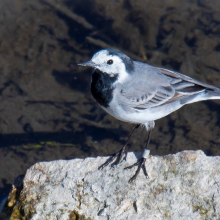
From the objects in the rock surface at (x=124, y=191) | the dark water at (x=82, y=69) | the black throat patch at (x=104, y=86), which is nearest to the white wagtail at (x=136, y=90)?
the black throat patch at (x=104, y=86)

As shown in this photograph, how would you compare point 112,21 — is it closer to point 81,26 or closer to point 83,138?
point 81,26

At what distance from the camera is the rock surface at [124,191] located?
4.02 meters

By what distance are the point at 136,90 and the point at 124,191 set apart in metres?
1.36

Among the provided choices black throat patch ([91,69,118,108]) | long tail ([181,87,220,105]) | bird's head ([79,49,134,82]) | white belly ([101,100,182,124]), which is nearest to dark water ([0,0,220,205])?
long tail ([181,87,220,105])

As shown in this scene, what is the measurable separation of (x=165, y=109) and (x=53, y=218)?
212cm

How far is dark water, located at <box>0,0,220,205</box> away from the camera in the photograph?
7250mm

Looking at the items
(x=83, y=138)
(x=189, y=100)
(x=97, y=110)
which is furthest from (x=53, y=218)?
(x=97, y=110)

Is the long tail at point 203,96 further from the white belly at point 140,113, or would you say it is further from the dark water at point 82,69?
the dark water at point 82,69

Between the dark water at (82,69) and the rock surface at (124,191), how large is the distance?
2414mm

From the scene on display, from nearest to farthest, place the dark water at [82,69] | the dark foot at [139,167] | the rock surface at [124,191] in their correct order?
the rock surface at [124,191], the dark foot at [139,167], the dark water at [82,69]

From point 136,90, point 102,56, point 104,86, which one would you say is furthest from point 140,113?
point 102,56

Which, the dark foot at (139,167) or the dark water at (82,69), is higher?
the dark water at (82,69)

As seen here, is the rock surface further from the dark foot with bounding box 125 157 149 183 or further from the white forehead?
the white forehead

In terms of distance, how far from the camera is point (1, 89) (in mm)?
8039
